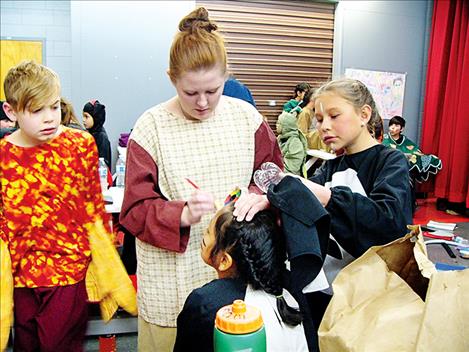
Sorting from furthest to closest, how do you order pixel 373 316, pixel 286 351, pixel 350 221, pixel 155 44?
pixel 155 44 < pixel 350 221 < pixel 286 351 < pixel 373 316

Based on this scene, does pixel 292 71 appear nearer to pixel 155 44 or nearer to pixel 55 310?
pixel 155 44

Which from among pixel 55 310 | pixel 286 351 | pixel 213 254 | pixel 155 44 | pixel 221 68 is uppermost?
pixel 155 44

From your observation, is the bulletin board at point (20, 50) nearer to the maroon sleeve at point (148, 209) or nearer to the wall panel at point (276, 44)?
the wall panel at point (276, 44)

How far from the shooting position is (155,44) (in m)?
5.28

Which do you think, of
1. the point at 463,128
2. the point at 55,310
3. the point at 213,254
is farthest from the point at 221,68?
the point at 463,128

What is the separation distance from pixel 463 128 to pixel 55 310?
5.74m

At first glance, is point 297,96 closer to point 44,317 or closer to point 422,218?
point 422,218

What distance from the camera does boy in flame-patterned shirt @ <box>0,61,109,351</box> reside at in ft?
4.77

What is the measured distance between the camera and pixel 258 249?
3.97 ft

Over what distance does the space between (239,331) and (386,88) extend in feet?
20.5

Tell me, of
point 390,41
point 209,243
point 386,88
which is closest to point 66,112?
point 209,243

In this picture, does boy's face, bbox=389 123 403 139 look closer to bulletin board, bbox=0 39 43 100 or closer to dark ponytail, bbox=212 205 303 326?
bulletin board, bbox=0 39 43 100

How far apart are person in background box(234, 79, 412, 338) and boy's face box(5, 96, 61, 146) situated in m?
0.66

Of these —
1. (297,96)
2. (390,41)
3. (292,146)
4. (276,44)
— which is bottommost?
(292,146)
